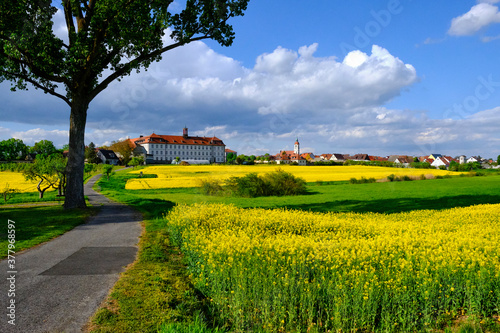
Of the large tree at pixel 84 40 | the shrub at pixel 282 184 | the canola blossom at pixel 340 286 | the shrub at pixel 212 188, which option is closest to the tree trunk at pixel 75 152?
the large tree at pixel 84 40

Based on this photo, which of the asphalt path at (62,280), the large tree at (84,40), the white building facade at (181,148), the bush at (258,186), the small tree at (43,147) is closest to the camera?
the asphalt path at (62,280)

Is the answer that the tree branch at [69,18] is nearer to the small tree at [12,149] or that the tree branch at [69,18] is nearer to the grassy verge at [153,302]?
the grassy verge at [153,302]

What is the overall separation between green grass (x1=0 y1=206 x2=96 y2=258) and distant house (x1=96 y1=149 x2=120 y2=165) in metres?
130

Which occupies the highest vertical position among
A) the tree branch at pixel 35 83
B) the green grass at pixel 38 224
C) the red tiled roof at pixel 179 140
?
the red tiled roof at pixel 179 140

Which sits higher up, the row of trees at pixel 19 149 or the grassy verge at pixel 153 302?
the row of trees at pixel 19 149

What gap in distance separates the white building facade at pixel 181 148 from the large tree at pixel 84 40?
5356 inches

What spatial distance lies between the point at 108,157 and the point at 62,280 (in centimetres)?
14541

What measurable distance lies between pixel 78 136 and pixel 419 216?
1945 centimetres

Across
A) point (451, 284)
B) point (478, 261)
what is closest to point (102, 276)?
point (451, 284)

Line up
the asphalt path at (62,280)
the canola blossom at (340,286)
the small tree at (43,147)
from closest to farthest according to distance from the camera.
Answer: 1. the asphalt path at (62,280)
2. the canola blossom at (340,286)
3. the small tree at (43,147)

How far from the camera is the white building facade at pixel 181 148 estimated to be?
523ft

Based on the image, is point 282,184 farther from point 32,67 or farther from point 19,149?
point 19,149

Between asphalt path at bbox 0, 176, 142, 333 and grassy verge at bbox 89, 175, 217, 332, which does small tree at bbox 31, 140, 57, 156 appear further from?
grassy verge at bbox 89, 175, 217, 332

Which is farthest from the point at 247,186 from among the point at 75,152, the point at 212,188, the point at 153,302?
the point at 153,302
